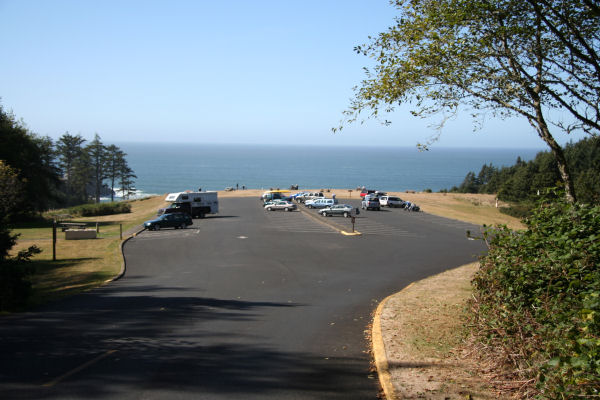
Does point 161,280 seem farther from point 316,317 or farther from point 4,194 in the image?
point 4,194

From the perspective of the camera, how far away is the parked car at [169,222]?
38.7 m

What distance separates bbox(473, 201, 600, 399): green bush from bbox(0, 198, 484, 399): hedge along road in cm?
220

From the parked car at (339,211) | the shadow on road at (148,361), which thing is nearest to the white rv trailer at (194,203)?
the parked car at (339,211)

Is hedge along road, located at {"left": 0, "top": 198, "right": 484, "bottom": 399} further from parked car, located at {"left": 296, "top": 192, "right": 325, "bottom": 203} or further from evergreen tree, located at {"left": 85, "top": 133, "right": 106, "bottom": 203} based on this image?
evergreen tree, located at {"left": 85, "top": 133, "right": 106, "bottom": 203}

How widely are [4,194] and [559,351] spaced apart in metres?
27.7

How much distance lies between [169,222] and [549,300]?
3493cm

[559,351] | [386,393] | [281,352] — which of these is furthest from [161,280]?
[559,351]

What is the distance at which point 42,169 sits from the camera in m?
Answer: 55.6

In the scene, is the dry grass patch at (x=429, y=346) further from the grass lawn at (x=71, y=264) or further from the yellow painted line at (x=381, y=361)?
the grass lawn at (x=71, y=264)

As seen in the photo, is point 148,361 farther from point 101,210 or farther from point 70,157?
point 70,157

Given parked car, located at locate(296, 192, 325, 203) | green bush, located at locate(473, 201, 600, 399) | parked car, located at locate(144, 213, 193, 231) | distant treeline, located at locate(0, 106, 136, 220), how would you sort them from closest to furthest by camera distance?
green bush, located at locate(473, 201, 600, 399)
distant treeline, located at locate(0, 106, 136, 220)
parked car, located at locate(144, 213, 193, 231)
parked car, located at locate(296, 192, 325, 203)

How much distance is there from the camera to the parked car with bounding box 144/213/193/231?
127 feet

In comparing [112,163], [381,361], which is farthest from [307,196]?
[112,163]

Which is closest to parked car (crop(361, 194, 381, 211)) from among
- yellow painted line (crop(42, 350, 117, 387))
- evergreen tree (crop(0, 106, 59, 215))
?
evergreen tree (crop(0, 106, 59, 215))
